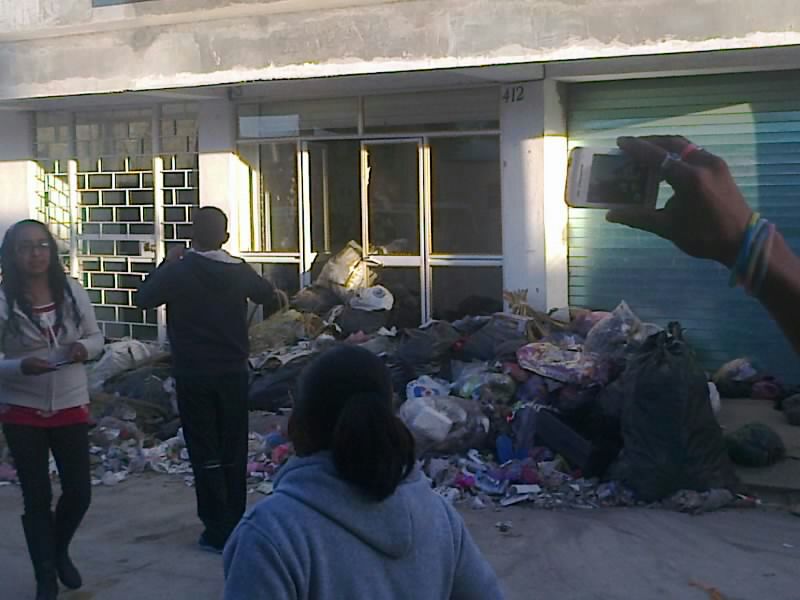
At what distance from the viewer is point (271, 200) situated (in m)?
12.7

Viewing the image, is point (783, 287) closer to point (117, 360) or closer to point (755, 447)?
point (755, 447)

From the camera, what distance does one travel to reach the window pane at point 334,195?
39.8ft

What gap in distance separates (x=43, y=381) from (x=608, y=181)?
156 inches

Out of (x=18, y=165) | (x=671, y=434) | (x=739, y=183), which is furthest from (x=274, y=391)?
(x=18, y=165)

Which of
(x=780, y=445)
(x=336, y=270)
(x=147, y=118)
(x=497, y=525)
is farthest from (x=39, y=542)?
(x=147, y=118)

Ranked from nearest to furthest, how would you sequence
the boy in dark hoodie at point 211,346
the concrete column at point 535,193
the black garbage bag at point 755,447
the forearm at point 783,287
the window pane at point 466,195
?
the forearm at point 783,287
the boy in dark hoodie at point 211,346
the black garbage bag at point 755,447
the concrete column at point 535,193
the window pane at point 466,195

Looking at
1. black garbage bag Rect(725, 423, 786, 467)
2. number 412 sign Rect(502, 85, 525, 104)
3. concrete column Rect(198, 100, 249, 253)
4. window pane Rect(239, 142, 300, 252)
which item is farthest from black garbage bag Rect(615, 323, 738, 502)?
concrete column Rect(198, 100, 249, 253)

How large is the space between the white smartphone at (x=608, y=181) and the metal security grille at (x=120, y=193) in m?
11.1

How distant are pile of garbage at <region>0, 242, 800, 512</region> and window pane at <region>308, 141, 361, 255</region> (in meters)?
0.47

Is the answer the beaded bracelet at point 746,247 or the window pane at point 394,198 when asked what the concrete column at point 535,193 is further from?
the beaded bracelet at point 746,247

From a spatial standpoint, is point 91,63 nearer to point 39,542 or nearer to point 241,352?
point 241,352

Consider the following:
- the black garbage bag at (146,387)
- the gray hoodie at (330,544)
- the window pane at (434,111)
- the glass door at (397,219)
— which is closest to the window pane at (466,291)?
the glass door at (397,219)

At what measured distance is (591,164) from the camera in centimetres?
232

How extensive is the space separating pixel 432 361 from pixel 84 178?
20.1ft
